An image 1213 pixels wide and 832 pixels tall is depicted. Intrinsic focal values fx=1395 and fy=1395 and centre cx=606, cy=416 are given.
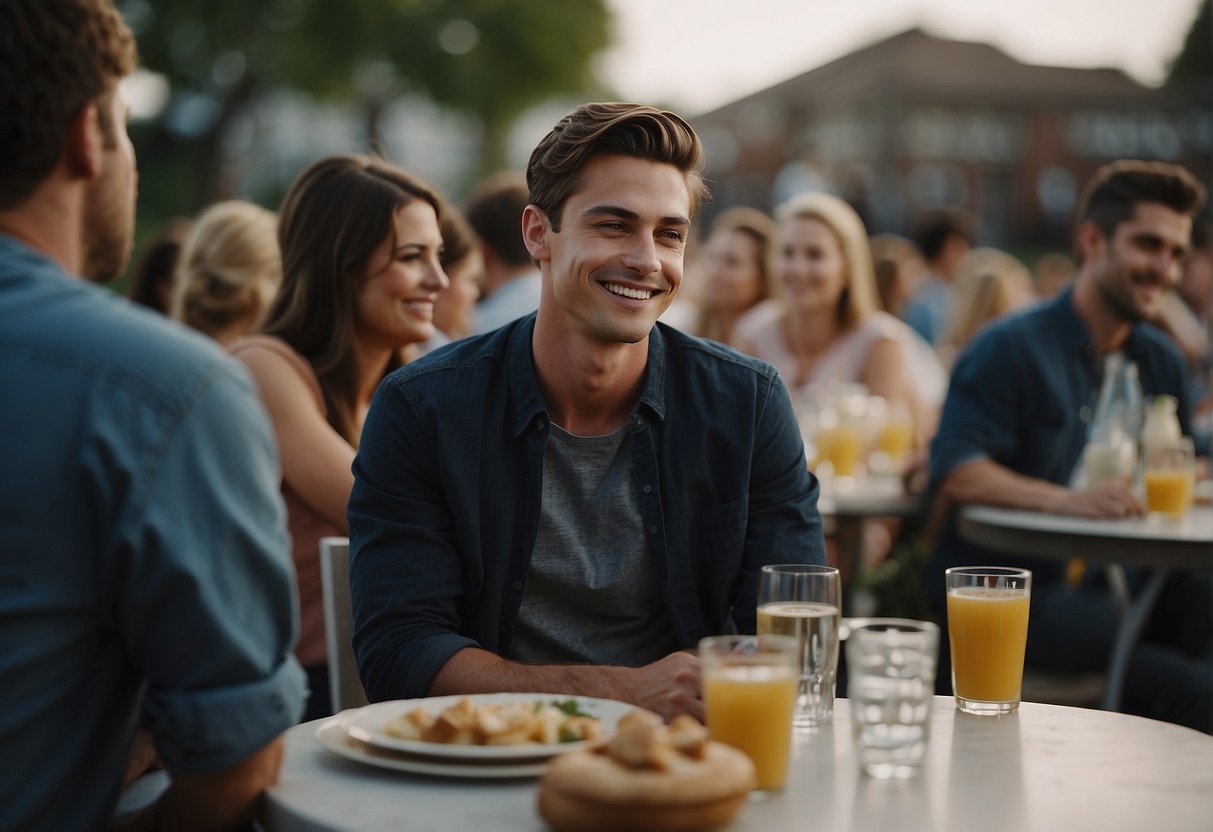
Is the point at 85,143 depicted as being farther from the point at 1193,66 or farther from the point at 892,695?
the point at 1193,66

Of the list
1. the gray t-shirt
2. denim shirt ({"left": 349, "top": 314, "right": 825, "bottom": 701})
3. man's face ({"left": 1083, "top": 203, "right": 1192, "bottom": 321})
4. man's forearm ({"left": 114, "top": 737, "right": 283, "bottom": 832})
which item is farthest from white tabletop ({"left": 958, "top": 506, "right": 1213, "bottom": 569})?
man's forearm ({"left": 114, "top": 737, "right": 283, "bottom": 832})

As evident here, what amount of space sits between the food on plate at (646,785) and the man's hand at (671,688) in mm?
419

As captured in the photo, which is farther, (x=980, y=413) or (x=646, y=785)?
(x=980, y=413)

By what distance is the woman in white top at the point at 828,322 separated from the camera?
624 centimetres

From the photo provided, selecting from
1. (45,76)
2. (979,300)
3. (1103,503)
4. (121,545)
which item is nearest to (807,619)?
(121,545)

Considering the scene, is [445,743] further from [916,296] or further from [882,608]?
[916,296]

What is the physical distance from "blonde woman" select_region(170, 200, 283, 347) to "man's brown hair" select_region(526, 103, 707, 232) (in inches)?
77.3

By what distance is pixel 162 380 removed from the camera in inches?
55.2

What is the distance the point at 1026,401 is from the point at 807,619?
279 cm

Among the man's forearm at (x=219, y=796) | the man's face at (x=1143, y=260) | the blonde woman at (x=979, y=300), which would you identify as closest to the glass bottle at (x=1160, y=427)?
the man's face at (x=1143, y=260)

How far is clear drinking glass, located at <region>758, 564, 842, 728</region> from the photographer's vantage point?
1866 millimetres

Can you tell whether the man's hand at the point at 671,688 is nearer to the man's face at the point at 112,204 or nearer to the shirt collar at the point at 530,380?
the shirt collar at the point at 530,380

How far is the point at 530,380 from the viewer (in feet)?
8.11

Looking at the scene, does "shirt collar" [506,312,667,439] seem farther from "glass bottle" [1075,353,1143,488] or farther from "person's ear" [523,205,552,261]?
"glass bottle" [1075,353,1143,488]
